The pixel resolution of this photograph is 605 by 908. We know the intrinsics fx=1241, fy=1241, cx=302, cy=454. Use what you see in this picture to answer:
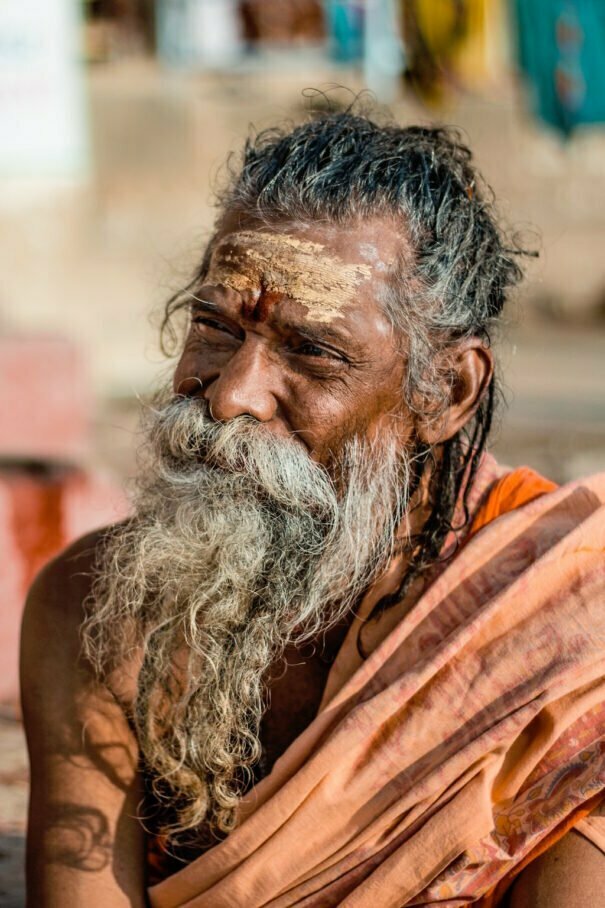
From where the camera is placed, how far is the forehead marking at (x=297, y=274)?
2508 millimetres

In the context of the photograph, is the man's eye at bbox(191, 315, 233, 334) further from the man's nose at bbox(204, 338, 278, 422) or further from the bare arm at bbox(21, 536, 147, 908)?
the bare arm at bbox(21, 536, 147, 908)

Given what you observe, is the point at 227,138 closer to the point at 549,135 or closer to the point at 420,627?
the point at 549,135

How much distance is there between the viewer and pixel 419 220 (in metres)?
2.61

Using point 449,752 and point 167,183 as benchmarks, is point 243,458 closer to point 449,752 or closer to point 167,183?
point 449,752

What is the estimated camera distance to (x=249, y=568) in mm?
2463

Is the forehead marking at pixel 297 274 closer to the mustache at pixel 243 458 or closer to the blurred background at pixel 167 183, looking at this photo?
the mustache at pixel 243 458

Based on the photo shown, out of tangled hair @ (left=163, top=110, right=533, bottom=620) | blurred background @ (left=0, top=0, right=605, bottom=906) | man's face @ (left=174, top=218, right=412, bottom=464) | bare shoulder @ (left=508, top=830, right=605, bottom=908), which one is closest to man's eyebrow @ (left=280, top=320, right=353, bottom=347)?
man's face @ (left=174, top=218, right=412, bottom=464)

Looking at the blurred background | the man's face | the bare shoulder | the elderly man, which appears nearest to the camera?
the bare shoulder

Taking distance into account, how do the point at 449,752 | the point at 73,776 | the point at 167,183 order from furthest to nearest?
the point at 167,183 → the point at 73,776 → the point at 449,752

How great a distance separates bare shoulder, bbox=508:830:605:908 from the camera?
226 centimetres

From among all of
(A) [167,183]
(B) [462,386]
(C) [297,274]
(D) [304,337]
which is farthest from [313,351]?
(A) [167,183]

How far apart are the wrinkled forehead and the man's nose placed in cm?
13

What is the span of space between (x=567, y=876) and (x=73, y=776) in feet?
3.40

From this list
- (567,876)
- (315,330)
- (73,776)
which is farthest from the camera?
(73,776)
